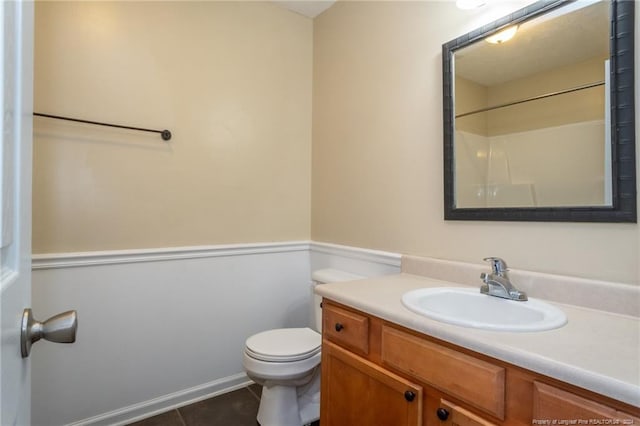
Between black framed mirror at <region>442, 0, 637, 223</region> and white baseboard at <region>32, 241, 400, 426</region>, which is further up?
black framed mirror at <region>442, 0, 637, 223</region>

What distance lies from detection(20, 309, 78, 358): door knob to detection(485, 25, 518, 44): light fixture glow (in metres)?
1.60

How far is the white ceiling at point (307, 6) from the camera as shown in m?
2.14

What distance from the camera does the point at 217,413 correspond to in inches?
70.6

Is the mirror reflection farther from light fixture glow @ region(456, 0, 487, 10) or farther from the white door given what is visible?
the white door

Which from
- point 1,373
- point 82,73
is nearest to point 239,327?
point 82,73

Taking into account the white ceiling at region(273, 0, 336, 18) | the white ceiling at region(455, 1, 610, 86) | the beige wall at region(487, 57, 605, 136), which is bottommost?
the beige wall at region(487, 57, 605, 136)

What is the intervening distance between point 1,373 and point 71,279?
1.42 meters

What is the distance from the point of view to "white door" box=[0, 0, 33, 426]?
43cm

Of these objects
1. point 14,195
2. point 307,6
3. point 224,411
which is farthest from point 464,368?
point 307,6

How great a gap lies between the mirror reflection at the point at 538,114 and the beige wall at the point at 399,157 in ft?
0.33

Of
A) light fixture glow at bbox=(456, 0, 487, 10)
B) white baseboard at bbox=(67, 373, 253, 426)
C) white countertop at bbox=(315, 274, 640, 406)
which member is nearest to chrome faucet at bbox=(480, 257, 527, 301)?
white countertop at bbox=(315, 274, 640, 406)

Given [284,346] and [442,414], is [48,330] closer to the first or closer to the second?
[442,414]

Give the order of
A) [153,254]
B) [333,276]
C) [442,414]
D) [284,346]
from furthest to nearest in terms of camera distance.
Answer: [333,276] → [153,254] → [284,346] → [442,414]

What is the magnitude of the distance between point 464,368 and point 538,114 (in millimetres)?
933
